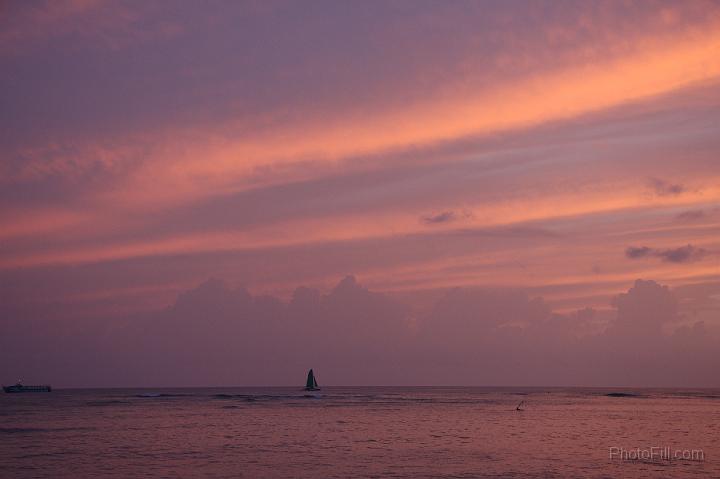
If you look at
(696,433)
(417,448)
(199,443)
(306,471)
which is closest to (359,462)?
(306,471)

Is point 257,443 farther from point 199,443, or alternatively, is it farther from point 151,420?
point 151,420

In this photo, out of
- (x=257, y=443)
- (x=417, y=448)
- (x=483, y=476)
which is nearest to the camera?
(x=483, y=476)

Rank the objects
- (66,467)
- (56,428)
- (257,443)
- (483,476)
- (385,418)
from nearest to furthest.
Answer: (483,476) < (66,467) < (257,443) < (56,428) < (385,418)

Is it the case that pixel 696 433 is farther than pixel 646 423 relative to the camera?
No

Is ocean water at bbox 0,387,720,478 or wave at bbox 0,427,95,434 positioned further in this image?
wave at bbox 0,427,95,434

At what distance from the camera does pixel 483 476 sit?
42.5 metres

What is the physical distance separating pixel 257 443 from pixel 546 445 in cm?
2608

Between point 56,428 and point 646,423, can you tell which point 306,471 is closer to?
point 56,428

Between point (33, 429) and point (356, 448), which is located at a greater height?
point (356, 448)

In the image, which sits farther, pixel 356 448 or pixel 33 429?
pixel 33 429

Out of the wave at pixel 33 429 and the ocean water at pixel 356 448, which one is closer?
the ocean water at pixel 356 448

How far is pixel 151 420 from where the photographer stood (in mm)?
93438

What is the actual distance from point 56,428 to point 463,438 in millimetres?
48458

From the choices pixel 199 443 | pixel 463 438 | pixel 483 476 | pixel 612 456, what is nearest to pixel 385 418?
pixel 463 438
